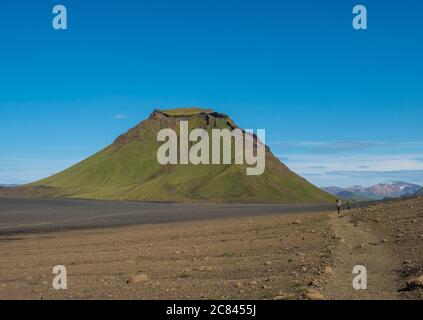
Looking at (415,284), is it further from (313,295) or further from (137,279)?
(137,279)

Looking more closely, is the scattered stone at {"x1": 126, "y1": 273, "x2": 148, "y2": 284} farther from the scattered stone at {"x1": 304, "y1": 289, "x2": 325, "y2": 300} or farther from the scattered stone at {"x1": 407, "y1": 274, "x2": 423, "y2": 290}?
the scattered stone at {"x1": 407, "y1": 274, "x2": 423, "y2": 290}

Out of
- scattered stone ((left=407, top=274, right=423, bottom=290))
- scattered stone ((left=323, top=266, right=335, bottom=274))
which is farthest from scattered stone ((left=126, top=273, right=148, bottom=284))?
scattered stone ((left=407, top=274, right=423, bottom=290))

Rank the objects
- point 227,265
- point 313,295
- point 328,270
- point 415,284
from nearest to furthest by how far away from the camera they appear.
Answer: point 313,295 → point 415,284 → point 328,270 → point 227,265

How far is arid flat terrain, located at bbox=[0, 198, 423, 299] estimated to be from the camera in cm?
1714

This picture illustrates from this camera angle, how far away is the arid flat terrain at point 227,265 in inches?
675

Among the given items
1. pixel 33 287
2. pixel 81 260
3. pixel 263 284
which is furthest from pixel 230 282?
pixel 81 260

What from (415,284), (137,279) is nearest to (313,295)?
(415,284)

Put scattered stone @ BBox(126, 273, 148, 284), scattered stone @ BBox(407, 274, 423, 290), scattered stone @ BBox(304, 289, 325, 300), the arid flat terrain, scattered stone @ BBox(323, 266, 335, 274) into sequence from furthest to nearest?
scattered stone @ BBox(126, 273, 148, 284)
scattered stone @ BBox(323, 266, 335, 274)
the arid flat terrain
scattered stone @ BBox(407, 274, 423, 290)
scattered stone @ BBox(304, 289, 325, 300)

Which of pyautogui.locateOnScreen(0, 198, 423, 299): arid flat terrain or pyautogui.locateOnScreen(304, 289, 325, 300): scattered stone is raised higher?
pyautogui.locateOnScreen(304, 289, 325, 300): scattered stone

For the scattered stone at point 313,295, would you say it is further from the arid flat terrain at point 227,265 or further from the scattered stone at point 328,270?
the scattered stone at point 328,270

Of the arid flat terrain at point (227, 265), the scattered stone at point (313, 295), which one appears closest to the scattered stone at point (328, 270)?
the arid flat terrain at point (227, 265)

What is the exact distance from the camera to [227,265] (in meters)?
23.9

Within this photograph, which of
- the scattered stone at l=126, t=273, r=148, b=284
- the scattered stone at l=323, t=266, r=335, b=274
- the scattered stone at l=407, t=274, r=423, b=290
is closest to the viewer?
the scattered stone at l=407, t=274, r=423, b=290

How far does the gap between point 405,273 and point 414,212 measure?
1061 inches
